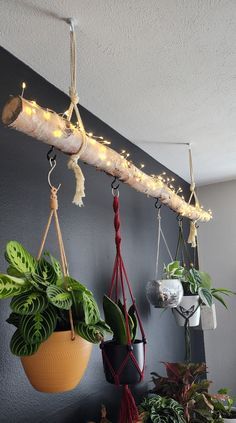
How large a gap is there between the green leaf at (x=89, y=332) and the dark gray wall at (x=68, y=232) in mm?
292

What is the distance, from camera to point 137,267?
1.81 meters

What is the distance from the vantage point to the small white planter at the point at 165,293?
1532 mm

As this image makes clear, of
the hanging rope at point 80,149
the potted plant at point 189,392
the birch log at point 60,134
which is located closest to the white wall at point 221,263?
the potted plant at point 189,392

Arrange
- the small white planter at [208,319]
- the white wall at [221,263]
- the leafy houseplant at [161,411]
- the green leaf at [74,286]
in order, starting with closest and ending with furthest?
the green leaf at [74,286] → the leafy houseplant at [161,411] → the small white planter at [208,319] → the white wall at [221,263]

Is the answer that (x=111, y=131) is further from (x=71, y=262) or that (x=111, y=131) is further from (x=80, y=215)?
(x=71, y=262)

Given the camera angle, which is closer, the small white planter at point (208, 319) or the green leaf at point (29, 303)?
the green leaf at point (29, 303)

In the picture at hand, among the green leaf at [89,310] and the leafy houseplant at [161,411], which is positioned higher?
the green leaf at [89,310]

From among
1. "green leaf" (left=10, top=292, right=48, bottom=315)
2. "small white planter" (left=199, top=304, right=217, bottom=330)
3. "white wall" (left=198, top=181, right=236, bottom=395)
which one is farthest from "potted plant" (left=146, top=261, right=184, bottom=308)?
"white wall" (left=198, top=181, right=236, bottom=395)

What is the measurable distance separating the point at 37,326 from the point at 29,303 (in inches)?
2.0

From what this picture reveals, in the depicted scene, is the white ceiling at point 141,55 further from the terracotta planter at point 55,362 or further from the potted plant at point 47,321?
the terracotta planter at point 55,362

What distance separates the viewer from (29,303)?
0.74 metres

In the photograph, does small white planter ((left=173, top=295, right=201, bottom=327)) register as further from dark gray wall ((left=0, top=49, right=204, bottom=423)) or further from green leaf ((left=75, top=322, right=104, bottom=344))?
green leaf ((left=75, top=322, right=104, bottom=344))

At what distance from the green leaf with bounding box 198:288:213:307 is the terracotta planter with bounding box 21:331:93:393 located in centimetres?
108

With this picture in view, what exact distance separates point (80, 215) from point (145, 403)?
0.76 metres
